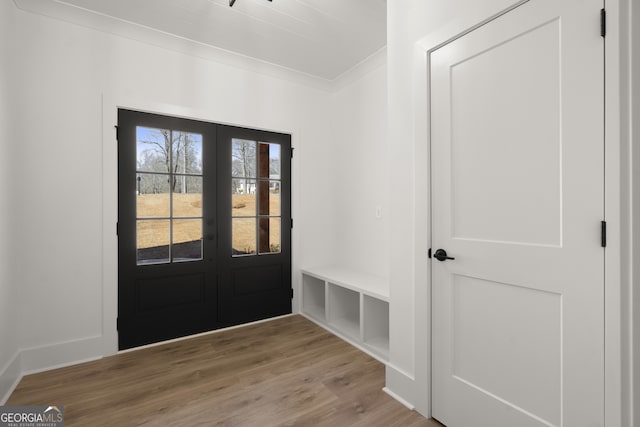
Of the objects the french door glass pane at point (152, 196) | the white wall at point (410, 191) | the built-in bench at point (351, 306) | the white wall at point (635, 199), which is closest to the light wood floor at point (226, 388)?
the built-in bench at point (351, 306)

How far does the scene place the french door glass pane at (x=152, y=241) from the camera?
274 cm

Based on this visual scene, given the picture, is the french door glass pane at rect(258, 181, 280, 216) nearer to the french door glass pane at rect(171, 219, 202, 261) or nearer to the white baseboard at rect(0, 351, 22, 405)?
the french door glass pane at rect(171, 219, 202, 261)

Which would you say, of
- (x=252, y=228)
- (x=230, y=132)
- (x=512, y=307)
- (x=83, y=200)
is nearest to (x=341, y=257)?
(x=252, y=228)

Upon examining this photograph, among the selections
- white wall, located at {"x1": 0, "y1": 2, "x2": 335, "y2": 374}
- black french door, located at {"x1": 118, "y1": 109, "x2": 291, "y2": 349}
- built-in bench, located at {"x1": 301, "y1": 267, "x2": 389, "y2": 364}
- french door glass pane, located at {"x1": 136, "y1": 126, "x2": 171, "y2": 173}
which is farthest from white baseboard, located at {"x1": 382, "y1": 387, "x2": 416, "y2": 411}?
french door glass pane, located at {"x1": 136, "y1": 126, "x2": 171, "y2": 173}

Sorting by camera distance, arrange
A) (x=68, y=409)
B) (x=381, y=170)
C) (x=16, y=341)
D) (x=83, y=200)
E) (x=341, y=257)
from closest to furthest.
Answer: (x=68, y=409)
(x=16, y=341)
(x=83, y=200)
(x=381, y=170)
(x=341, y=257)

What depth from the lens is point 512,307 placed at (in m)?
1.46

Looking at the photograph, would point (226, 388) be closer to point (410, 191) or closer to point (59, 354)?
→ point (59, 354)

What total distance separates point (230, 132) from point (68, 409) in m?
2.54

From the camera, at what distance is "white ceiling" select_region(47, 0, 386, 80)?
2.39 metres

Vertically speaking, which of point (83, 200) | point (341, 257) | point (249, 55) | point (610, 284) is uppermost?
point (249, 55)

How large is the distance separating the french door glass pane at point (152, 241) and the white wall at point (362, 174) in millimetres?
1959

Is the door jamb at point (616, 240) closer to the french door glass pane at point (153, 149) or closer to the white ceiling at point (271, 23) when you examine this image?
the white ceiling at point (271, 23)

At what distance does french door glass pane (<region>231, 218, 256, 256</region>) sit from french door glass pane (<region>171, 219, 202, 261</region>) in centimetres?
35

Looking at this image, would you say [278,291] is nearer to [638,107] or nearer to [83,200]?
[83,200]
